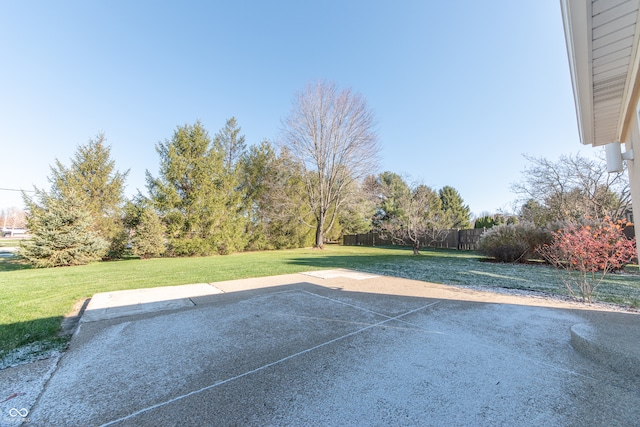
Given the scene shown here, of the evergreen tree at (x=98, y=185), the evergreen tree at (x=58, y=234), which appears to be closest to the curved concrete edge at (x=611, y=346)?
the evergreen tree at (x=58, y=234)

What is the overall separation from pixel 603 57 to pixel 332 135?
16.1m

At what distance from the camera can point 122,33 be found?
876 centimetres

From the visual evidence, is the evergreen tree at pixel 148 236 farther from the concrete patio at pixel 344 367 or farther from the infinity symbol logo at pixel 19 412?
the infinity symbol logo at pixel 19 412

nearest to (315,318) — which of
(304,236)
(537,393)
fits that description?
(537,393)

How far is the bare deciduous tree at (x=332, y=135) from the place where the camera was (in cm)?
1794

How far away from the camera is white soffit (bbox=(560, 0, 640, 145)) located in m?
2.23

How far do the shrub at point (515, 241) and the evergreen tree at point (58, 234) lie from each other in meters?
17.2

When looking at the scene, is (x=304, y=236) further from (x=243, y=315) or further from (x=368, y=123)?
(x=243, y=315)

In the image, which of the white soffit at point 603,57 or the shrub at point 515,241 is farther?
the shrub at point 515,241

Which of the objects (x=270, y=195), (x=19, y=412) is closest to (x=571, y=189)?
(x=270, y=195)

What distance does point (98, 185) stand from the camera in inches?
550

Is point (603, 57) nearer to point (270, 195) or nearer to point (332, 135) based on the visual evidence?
point (332, 135)

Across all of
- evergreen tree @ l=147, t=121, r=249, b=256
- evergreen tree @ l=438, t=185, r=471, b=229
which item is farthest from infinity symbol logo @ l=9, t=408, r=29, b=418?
evergreen tree @ l=438, t=185, r=471, b=229

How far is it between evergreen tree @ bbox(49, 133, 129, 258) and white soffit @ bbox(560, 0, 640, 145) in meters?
17.0
